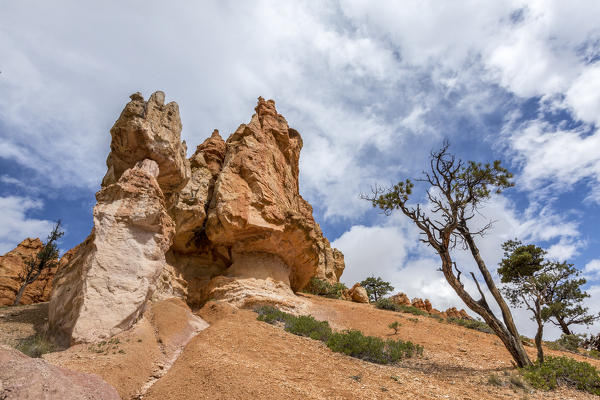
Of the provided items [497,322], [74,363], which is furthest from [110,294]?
[497,322]

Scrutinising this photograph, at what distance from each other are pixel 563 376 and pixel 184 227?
15503 millimetres

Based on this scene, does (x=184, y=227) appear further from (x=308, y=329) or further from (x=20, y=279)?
(x=20, y=279)

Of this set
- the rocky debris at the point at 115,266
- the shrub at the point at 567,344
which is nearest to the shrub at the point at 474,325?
the shrub at the point at 567,344

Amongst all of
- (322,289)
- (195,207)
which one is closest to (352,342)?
(195,207)

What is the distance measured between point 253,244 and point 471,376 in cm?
1143

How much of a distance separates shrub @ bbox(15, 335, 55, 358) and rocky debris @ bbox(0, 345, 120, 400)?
3.13 m

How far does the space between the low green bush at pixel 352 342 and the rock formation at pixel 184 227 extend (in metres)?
3.34

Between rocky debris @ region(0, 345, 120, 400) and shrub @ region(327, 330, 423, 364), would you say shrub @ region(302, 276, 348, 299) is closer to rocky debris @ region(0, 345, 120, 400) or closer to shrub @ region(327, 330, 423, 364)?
shrub @ region(327, 330, 423, 364)

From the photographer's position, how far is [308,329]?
1079cm

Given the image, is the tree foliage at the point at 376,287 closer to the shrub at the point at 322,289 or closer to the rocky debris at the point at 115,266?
the shrub at the point at 322,289

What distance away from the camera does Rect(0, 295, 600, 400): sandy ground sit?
19.0 feet

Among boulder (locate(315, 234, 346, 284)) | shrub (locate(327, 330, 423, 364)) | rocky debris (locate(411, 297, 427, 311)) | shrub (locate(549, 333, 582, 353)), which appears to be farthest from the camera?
rocky debris (locate(411, 297, 427, 311))

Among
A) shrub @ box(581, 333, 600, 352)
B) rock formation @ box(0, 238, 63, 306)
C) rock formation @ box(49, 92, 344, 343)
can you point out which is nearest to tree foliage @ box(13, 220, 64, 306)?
Result: rock formation @ box(0, 238, 63, 306)

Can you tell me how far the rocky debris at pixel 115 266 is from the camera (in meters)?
7.93
